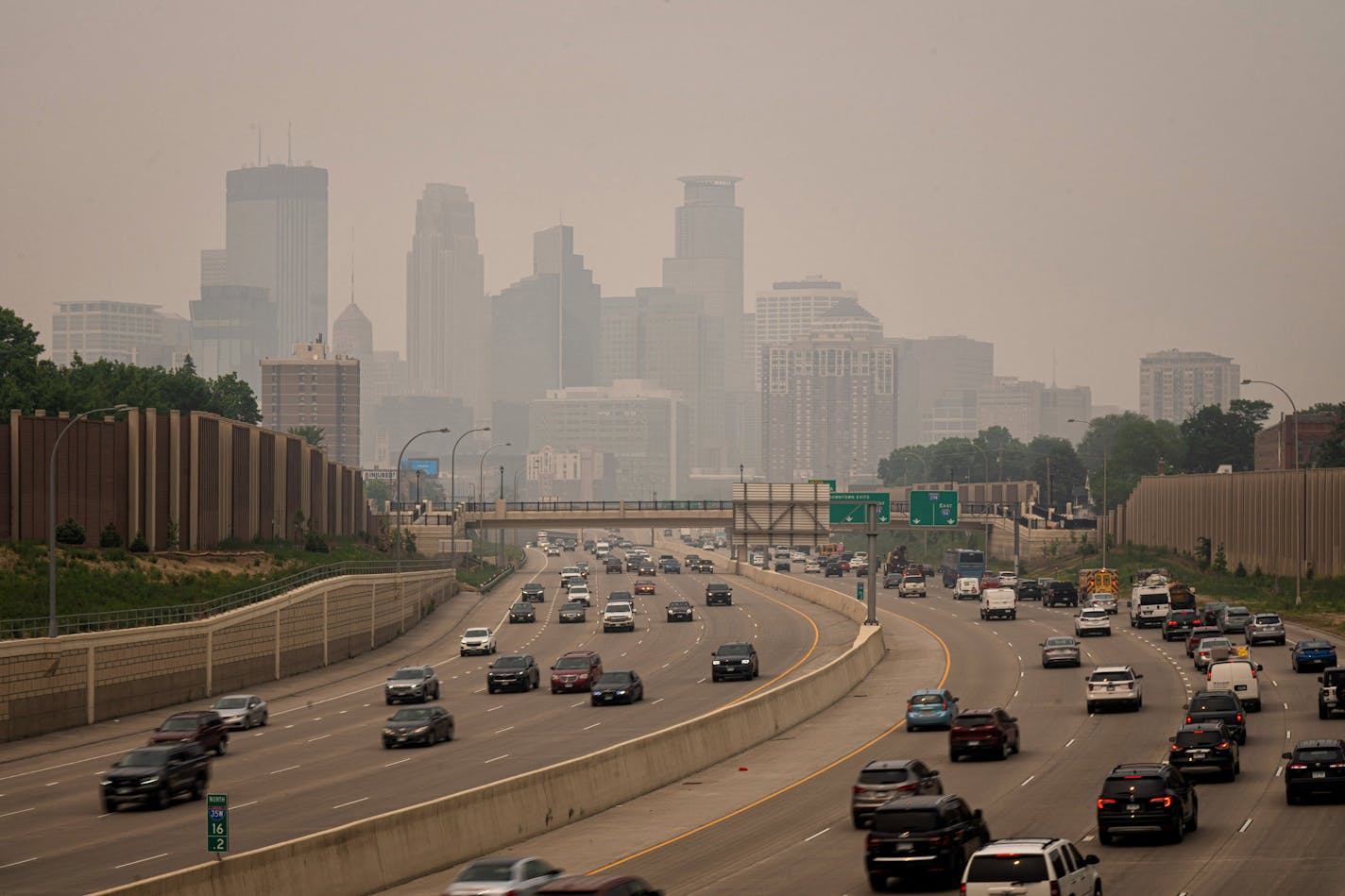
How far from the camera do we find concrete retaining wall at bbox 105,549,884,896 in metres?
26.2

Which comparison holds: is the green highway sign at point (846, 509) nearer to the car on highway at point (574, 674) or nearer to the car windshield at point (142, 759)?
the car on highway at point (574, 674)

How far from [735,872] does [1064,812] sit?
8.60m

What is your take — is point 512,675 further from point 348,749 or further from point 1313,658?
point 1313,658

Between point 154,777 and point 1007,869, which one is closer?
point 1007,869

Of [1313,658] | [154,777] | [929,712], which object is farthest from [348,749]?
[1313,658]

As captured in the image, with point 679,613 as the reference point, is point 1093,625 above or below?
above

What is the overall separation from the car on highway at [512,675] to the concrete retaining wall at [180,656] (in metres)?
10.1

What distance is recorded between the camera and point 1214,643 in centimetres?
6606

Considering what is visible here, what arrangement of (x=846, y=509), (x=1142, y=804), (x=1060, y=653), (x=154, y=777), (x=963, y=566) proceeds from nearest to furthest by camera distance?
1. (x=1142, y=804)
2. (x=154, y=777)
3. (x=1060, y=653)
4. (x=846, y=509)
5. (x=963, y=566)

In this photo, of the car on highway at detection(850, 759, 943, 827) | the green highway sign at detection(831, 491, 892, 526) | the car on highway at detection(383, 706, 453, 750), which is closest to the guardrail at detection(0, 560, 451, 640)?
the car on highway at detection(383, 706, 453, 750)

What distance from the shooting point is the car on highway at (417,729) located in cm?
5109

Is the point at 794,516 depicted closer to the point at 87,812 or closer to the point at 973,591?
the point at 973,591

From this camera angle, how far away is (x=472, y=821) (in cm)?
3281

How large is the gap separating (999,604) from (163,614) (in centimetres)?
4881
